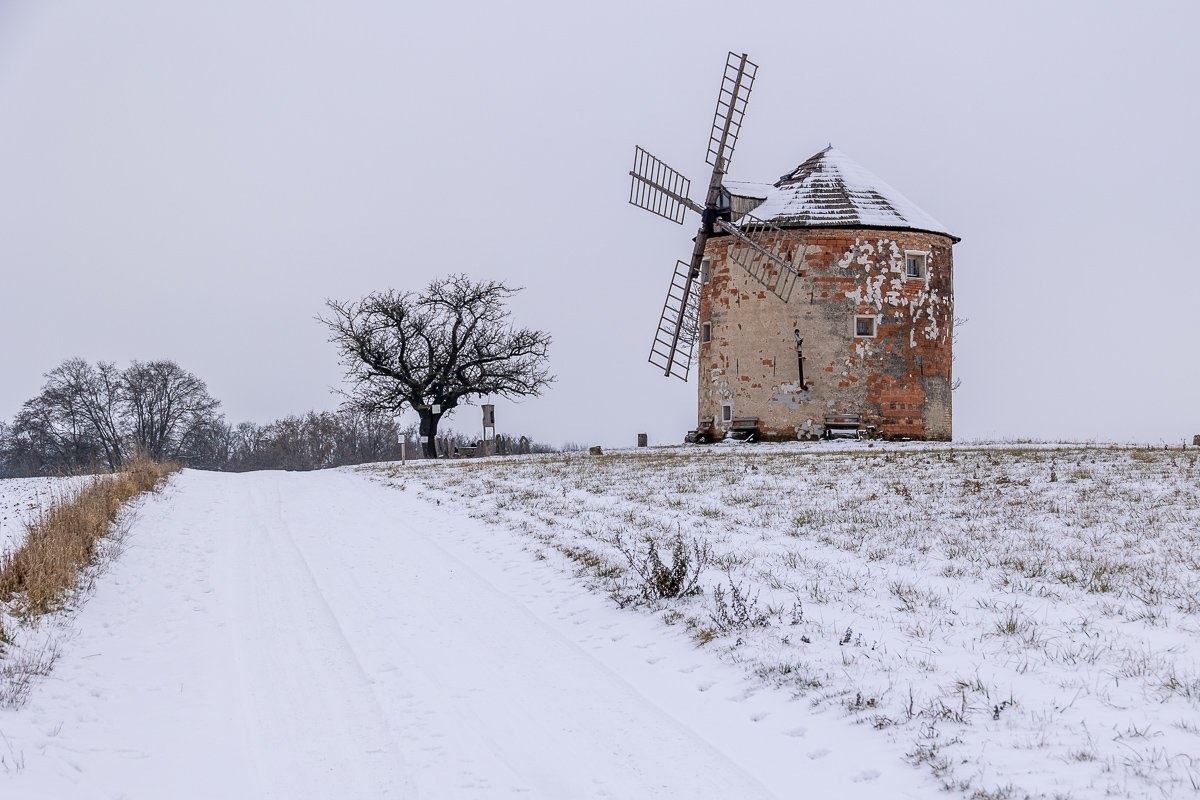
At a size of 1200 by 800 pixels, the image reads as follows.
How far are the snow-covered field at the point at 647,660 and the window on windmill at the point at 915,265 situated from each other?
1896cm

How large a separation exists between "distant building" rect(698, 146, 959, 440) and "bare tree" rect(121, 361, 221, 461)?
4823cm

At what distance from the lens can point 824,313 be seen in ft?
105

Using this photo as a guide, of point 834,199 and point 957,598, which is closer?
point 957,598

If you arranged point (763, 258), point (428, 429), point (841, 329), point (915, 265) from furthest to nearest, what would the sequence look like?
point (428, 429)
point (915, 265)
point (763, 258)
point (841, 329)

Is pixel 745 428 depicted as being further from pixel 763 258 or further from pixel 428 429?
pixel 428 429

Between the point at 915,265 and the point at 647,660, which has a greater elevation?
the point at 915,265

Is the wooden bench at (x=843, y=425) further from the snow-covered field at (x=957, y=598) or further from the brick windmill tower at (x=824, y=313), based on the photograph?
the snow-covered field at (x=957, y=598)

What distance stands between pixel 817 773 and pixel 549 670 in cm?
269

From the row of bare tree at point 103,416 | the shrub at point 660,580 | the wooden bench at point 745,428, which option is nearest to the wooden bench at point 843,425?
the wooden bench at point 745,428

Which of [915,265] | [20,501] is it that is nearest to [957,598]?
[20,501]

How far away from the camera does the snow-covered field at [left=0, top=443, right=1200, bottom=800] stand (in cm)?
562

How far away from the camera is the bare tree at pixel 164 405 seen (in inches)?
2694

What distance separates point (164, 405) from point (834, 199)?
52.4 metres

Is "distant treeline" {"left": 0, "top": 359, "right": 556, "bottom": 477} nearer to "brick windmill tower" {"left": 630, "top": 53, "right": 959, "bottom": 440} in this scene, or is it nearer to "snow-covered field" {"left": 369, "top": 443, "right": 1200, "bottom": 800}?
"brick windmill tower" {"left": 630, "top": 53, "right": 959, "bottom": 440}
